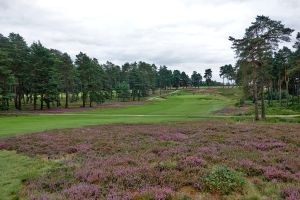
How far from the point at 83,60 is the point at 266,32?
6039 centimetres

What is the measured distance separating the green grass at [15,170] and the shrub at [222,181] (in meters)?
6.08

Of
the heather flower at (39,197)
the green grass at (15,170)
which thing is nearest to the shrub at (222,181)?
the heather flower at (39,197)

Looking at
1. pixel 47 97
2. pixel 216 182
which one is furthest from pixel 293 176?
pixel 47 97

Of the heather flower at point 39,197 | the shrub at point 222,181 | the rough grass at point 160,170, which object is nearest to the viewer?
the heather flower at point 39,197

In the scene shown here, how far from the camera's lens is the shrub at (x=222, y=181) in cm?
841

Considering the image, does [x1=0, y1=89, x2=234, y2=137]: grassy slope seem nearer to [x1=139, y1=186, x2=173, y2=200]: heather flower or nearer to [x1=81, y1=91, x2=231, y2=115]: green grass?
[x1=81, y1=91, x2=231, y2=115]: green grass

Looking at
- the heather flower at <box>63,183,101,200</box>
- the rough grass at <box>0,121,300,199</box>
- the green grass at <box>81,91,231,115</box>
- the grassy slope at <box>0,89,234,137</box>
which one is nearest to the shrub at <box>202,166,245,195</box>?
the rough grass at <box>0,121,300,199</box>

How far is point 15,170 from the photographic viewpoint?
1184cm

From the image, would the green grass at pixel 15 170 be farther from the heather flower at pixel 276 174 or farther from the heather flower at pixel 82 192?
the heather flower at pixel 276 174

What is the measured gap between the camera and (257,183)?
9078 millimetres

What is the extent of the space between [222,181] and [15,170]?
871 cm

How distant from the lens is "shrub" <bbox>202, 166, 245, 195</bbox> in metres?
8.41

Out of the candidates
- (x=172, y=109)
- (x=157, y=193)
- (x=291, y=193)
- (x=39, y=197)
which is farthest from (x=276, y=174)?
(x=172, y=109)

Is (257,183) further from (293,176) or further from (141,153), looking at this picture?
(141,153)
